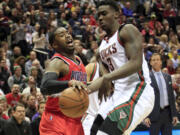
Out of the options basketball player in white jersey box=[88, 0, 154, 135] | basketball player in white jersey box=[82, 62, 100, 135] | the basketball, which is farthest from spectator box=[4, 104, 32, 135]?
the basketball

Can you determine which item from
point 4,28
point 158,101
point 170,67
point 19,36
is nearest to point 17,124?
point 158,101

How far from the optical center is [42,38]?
11117 mm

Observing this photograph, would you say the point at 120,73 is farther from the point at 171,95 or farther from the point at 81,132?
the point at 171,95

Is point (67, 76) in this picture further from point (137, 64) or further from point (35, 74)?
point (35, 74)

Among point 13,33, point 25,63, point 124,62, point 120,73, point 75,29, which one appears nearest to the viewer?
point 120,73

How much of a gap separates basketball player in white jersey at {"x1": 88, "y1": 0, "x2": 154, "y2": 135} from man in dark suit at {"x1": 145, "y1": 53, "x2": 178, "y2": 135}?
2862 millimetres

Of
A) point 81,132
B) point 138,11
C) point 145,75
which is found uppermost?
point 145,75

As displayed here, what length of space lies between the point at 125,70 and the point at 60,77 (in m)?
0.74

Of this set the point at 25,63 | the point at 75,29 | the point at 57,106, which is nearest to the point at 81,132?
the point at 57,106

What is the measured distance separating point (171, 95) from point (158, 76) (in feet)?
1.32

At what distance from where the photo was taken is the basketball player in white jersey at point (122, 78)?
3.52 m

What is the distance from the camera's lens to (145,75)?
150 inches

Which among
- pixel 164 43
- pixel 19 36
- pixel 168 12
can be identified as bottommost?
pixel 164 43

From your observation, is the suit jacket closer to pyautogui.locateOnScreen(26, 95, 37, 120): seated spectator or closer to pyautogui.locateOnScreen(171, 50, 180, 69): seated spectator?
pyautogui.locateOnScreen(26, 95, 37, 120): seated spectator
